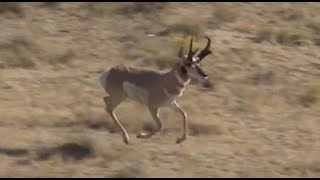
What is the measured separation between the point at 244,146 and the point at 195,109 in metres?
2.52

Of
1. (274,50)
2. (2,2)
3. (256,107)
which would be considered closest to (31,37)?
(2,2)

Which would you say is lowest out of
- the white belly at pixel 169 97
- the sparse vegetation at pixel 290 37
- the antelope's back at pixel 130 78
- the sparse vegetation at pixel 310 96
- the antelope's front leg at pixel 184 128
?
the antelope's front leg at pixel 184 128

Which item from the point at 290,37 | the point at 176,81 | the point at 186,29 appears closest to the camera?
→ the point at 176,81

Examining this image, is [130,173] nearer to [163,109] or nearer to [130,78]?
[130,78]

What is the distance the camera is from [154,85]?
15.9 metres

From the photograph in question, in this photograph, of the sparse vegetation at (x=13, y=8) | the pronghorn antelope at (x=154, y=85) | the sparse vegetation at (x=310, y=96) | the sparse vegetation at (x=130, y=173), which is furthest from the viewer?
the sparse vegetation at (x=13, y=8)

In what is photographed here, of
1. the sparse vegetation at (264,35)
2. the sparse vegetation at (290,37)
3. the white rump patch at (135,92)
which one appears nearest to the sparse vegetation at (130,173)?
the white rump patch at (135,92)

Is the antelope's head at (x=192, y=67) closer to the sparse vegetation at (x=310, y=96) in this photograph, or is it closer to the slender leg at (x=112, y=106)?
the slender leg at (x=112, y=106)

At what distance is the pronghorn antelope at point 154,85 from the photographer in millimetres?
15578

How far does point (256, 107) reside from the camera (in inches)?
744

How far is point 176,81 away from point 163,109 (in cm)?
260

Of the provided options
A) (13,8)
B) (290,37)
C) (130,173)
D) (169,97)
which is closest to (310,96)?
(169,97)

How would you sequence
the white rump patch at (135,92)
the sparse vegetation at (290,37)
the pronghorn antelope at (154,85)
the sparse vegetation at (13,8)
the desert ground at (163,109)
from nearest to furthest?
1. the desert ground at (163,109)
2. the pronghorn antelope at (154,85)
3. the white rump patch at (135,92)
4. the sparse vegetation at (290,37)
5. the sparse vegetation at (13,8)

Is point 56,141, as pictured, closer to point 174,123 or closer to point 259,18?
point 174,123
